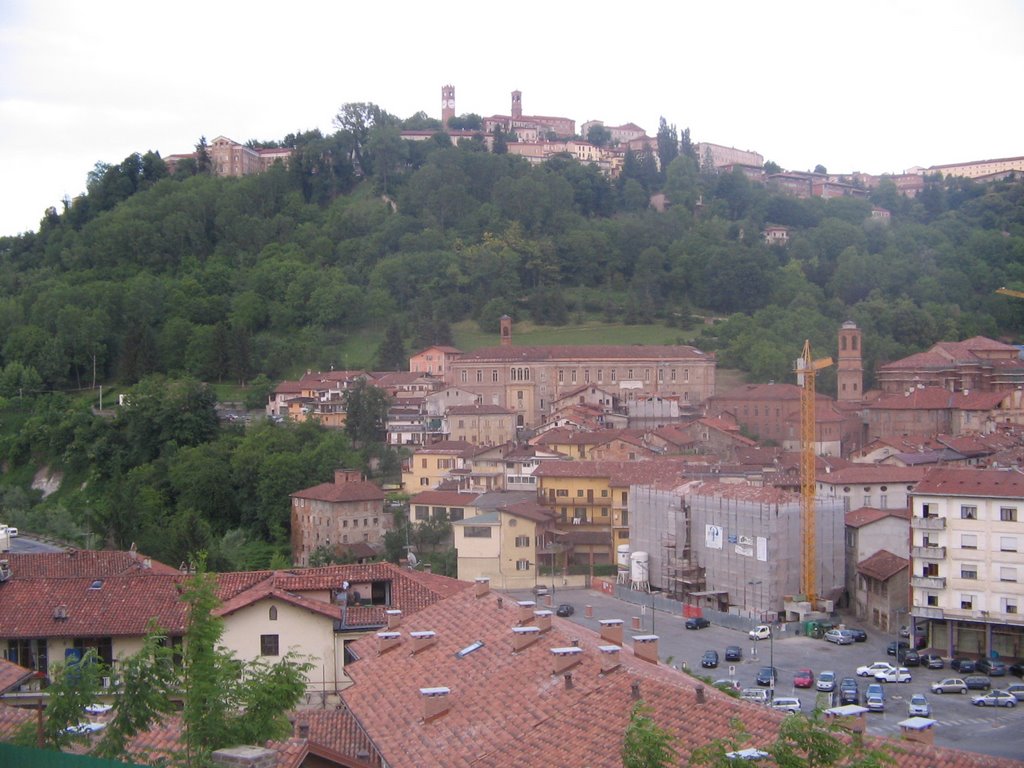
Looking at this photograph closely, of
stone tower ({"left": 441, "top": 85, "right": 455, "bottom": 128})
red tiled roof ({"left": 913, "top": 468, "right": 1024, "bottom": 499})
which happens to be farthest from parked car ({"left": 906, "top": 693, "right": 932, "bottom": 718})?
stone tower ({"left": 441, "top": 85, "right": 455, "bottom": 128})

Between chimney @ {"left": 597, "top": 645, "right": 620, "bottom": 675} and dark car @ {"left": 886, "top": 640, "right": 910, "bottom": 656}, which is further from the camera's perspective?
dark car @ {"left": 886, "top": 640, "right": 910, "bottom": 656}

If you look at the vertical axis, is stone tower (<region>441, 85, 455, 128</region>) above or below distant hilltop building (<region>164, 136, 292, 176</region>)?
above

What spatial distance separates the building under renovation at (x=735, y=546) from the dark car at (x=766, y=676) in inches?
223

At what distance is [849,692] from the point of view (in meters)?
20.7

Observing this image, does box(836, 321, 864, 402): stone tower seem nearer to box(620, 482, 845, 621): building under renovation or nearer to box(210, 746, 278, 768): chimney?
box(620, 482, 845, 621): building under renovation

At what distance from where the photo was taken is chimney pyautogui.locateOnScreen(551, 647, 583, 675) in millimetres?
9969

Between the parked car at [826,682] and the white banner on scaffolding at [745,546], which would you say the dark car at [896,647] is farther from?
the white banner on scaffolding at [745,546]

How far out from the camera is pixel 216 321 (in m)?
63.1

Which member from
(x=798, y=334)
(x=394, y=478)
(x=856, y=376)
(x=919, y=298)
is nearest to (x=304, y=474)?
(x=394, y=478)

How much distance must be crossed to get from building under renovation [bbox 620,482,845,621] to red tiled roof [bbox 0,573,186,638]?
16802 mm

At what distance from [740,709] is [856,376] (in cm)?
4697

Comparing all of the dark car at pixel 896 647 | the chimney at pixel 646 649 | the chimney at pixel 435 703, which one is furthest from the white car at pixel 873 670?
the chimney at pixel 435 703

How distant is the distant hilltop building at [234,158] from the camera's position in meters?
84.0

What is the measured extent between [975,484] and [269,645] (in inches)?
654
